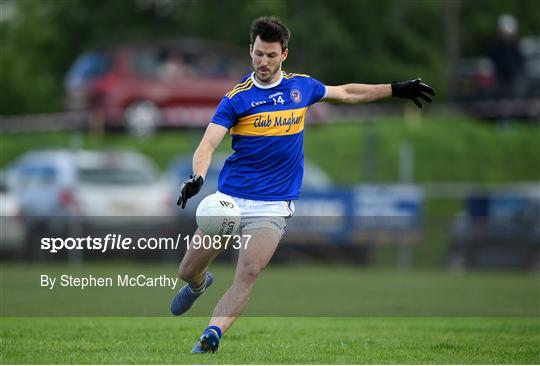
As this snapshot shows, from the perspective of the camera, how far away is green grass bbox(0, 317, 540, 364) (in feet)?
26.7

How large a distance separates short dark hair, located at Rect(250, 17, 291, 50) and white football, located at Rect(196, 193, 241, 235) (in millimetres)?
1128

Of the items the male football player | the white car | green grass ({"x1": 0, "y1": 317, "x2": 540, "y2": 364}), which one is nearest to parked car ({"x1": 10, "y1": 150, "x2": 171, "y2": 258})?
the white car

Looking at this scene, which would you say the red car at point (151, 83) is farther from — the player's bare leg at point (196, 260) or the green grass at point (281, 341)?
the player's bare leg at point (196, 260)

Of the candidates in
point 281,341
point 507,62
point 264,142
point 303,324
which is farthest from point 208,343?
point 507,62

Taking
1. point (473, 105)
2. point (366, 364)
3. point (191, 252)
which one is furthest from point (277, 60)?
point (473, 105)

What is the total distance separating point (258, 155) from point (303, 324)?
3097 millimetres

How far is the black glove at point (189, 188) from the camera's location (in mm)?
7840

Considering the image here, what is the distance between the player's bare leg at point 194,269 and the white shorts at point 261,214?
30 centimetres

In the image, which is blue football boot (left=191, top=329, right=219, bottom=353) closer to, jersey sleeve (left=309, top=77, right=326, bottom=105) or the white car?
jersey sleeve (left=309, top=77, right=326, bottom=105)

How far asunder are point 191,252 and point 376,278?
10.6m

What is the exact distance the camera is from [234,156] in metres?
8.48

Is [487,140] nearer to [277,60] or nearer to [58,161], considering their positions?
[58,161]

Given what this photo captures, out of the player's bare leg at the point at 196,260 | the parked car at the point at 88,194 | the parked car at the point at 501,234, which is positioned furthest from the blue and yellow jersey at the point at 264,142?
the parked car at the point at 501,234

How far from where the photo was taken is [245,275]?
8.16 meters
